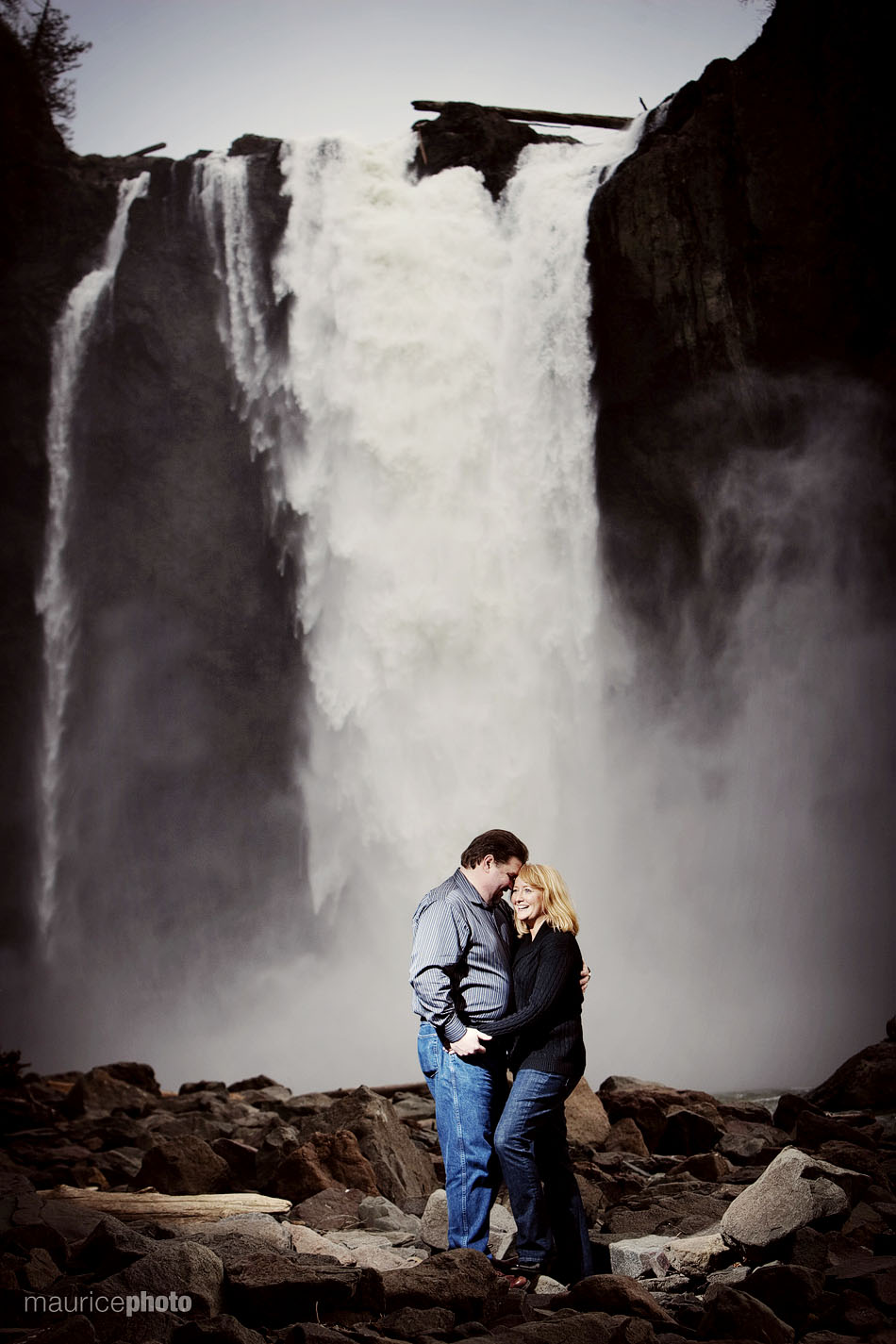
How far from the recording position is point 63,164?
67.0 ft

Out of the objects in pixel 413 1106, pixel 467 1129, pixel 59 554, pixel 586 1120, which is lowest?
pixel 413 1106

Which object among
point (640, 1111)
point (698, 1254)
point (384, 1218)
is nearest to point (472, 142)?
point (640, 1111)

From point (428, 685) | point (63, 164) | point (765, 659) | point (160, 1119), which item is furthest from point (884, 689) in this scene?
point (63, 164)

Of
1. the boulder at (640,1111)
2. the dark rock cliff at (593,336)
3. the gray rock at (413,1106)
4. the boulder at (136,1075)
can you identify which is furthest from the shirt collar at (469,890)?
the dark rock cliff at (593,336)

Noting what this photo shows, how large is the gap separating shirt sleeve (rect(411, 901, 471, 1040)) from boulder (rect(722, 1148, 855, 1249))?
5.22 feet

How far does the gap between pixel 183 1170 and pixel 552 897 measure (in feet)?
13.6

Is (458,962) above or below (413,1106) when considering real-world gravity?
above

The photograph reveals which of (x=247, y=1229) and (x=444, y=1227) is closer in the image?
(x=444, y=1227)

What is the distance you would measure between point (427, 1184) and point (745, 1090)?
22.9 feet

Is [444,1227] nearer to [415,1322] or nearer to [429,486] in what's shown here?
[415,1322]

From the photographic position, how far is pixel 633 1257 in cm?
468

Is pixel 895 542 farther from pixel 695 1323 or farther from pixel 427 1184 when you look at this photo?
pixel 695 1323

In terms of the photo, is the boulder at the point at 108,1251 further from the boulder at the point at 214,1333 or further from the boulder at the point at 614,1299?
the boulder at the point at 614,1299

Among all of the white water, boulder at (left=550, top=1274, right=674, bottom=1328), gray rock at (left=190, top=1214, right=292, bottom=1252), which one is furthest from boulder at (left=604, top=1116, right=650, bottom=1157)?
the white water
